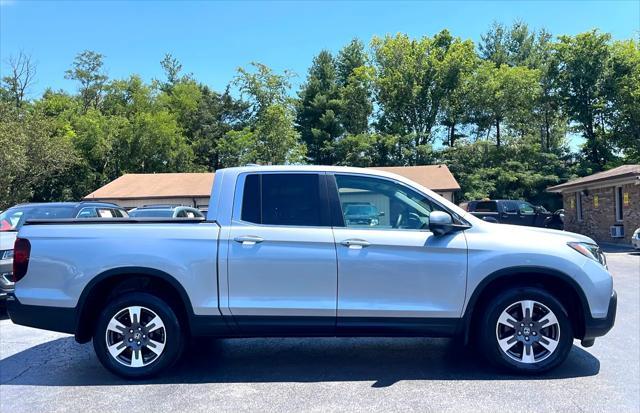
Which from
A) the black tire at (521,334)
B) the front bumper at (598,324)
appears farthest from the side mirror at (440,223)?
the front bumper at (598,324)

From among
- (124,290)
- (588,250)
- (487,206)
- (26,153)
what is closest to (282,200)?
(124,290)

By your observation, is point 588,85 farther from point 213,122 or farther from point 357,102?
point 213,122

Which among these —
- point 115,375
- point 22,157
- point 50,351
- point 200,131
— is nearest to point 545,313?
point 115,375

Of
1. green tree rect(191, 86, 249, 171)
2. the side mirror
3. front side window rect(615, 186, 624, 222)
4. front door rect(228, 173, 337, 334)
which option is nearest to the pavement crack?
front door rect(228, 173, 337, 334)

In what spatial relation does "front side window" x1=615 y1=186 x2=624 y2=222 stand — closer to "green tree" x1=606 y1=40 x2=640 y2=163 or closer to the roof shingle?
the roof shingle

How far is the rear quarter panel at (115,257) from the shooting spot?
16.5 feet

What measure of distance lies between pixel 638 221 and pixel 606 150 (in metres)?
20.1

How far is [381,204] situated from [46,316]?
3390 millimetres

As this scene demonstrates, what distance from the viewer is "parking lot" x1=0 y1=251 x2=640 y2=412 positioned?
4.52 metres

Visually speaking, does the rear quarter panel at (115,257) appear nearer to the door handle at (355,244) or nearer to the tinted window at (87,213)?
the door handle at (355,244)

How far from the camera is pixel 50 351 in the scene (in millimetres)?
6348

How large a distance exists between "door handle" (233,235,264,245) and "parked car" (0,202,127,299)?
4.93m

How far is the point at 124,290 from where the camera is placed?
5.32 metres

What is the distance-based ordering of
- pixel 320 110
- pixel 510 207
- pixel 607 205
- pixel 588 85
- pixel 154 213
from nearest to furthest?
1. pixel 154 213
2. pixel 607 205
3. pixel 510 207
4. pixel 588 85
5. pixel 320 110
